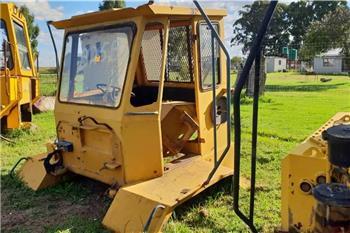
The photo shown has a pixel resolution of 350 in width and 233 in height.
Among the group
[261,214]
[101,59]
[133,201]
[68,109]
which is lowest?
[261,214]

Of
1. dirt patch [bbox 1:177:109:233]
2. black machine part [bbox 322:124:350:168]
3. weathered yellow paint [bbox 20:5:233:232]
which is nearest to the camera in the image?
black machine part [bbox 322:124:350:168]

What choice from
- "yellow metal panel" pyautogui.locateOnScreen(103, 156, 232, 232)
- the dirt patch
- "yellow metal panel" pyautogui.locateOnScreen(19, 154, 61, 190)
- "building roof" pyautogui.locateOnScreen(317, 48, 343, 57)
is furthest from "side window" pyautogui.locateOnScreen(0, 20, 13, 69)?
"building roof" pyautogui.locateOnScreen(317, 48, 343, 57)

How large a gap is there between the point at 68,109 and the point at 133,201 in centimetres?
146

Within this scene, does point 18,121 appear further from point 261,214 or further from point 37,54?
point 261,214

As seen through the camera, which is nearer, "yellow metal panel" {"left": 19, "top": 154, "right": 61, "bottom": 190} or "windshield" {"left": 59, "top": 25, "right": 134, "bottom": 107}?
"windshield" {"left": 59, "top": 25, "right": 134, "bottom": 107}

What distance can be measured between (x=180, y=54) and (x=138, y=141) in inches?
59.7

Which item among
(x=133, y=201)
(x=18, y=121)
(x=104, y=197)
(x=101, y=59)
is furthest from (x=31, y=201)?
(x=18, y=121)

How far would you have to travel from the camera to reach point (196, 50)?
171 inches

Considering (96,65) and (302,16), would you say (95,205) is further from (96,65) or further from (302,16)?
(302,16)

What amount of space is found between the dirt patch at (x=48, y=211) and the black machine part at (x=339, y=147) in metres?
2.71

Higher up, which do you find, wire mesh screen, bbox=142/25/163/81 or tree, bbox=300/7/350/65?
tree, bbox=300/7/350/65

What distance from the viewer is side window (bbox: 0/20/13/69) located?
7432 millimetres

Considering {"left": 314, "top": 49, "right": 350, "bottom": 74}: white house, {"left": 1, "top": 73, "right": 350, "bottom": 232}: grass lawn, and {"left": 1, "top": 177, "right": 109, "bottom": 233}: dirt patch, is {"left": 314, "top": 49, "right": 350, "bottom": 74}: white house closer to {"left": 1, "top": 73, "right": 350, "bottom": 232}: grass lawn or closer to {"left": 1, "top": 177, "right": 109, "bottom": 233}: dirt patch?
{"left": 1, "top": 73, "right": 350, "bottom": 232}: grass lawn

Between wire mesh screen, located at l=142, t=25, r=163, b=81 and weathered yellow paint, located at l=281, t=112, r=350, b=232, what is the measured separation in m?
2.91
